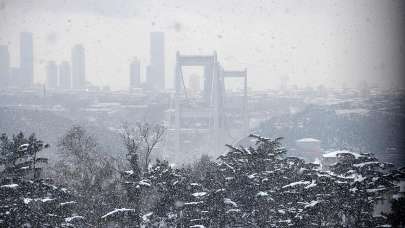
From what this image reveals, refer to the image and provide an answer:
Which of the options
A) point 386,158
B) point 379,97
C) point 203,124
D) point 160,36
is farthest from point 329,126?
point 160,36

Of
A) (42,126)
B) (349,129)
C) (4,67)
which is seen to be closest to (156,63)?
(4,67)

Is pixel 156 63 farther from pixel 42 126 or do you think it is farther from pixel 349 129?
pixel 349 129

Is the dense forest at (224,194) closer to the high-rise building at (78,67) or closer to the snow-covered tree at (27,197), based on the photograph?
the snow-covered tree at (27,197)

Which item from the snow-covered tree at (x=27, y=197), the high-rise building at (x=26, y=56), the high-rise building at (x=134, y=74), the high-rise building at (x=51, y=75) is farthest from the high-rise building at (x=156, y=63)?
the snow-covered tree at (x=27, y=197)

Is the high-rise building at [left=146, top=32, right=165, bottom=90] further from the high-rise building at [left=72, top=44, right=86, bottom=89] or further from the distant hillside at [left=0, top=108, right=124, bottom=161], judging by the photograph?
the distant hillside at [left=0, top=108, right=124, bottom=161]

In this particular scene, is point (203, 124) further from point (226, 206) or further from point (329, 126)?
point (226, 206)

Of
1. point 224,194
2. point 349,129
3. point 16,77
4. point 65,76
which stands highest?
point 65,76
